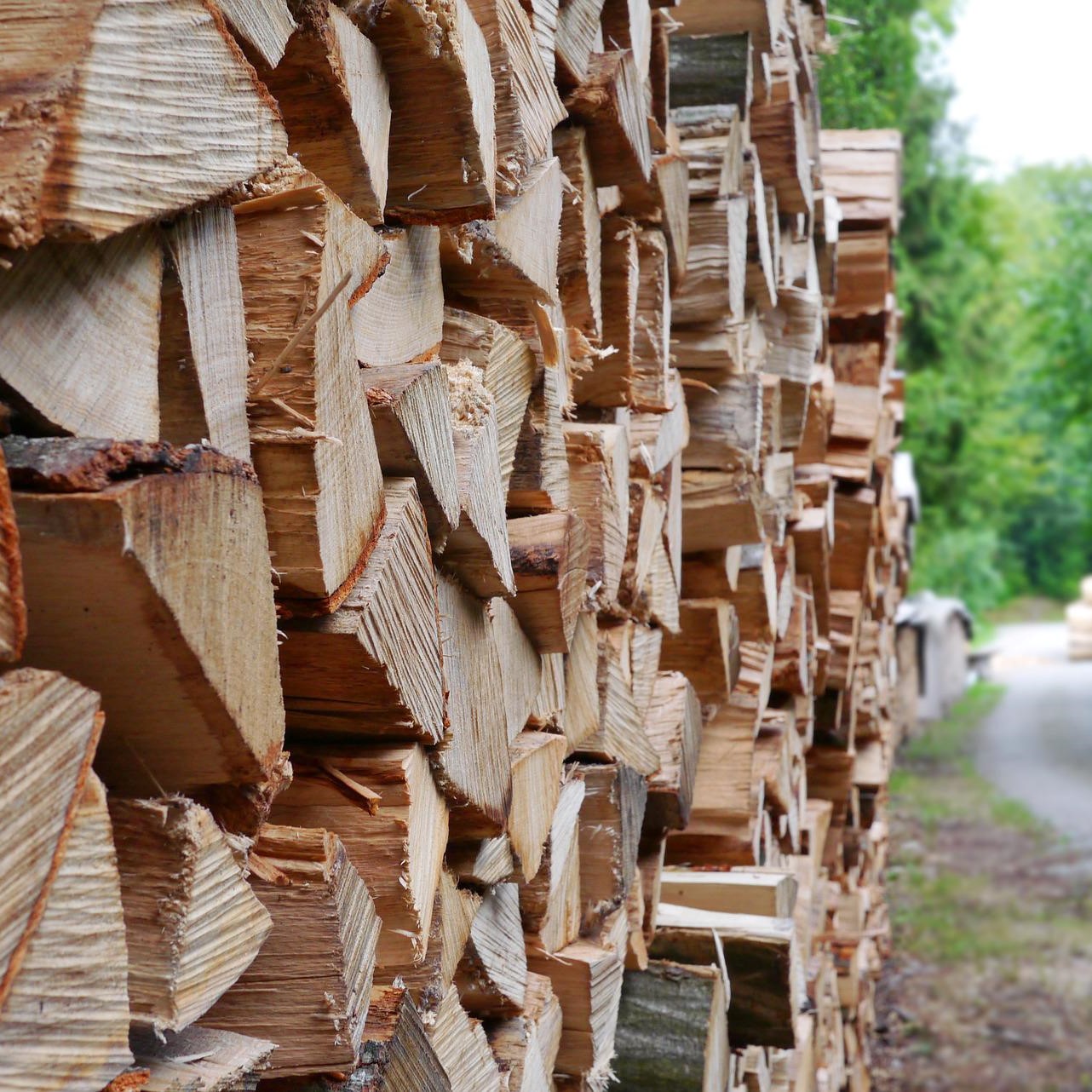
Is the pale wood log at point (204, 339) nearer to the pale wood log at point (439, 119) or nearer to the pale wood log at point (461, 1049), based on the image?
the pale wood log at point (439, 119)

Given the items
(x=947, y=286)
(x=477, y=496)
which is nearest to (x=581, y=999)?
(x=477, y=496)

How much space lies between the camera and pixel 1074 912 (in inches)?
274

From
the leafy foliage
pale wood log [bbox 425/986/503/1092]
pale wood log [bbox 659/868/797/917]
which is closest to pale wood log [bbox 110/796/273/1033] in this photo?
pale wood log [bbox 425/986/503/1092]

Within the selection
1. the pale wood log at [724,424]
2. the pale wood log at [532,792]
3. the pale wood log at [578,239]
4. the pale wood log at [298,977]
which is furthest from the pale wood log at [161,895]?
the pale wood log at [724,424]

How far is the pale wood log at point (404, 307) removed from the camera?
1.07 m

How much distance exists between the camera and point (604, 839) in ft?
5.58

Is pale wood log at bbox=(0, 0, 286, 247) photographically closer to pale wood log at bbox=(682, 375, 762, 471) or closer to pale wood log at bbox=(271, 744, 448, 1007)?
pale wood log at bbox=(271, 744, 448, 1007)

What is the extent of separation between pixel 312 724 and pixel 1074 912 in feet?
22.4

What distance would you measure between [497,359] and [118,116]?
647 mm

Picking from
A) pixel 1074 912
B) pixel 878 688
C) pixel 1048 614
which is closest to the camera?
pixel 878 688

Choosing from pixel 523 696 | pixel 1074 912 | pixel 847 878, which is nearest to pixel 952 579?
pixel 1074 912

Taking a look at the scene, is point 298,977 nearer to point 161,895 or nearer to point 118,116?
point 161,895

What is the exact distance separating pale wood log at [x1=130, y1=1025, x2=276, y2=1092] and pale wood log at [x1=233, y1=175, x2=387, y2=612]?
11.1 inches

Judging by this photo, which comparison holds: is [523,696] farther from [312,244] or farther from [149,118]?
[149,118]
